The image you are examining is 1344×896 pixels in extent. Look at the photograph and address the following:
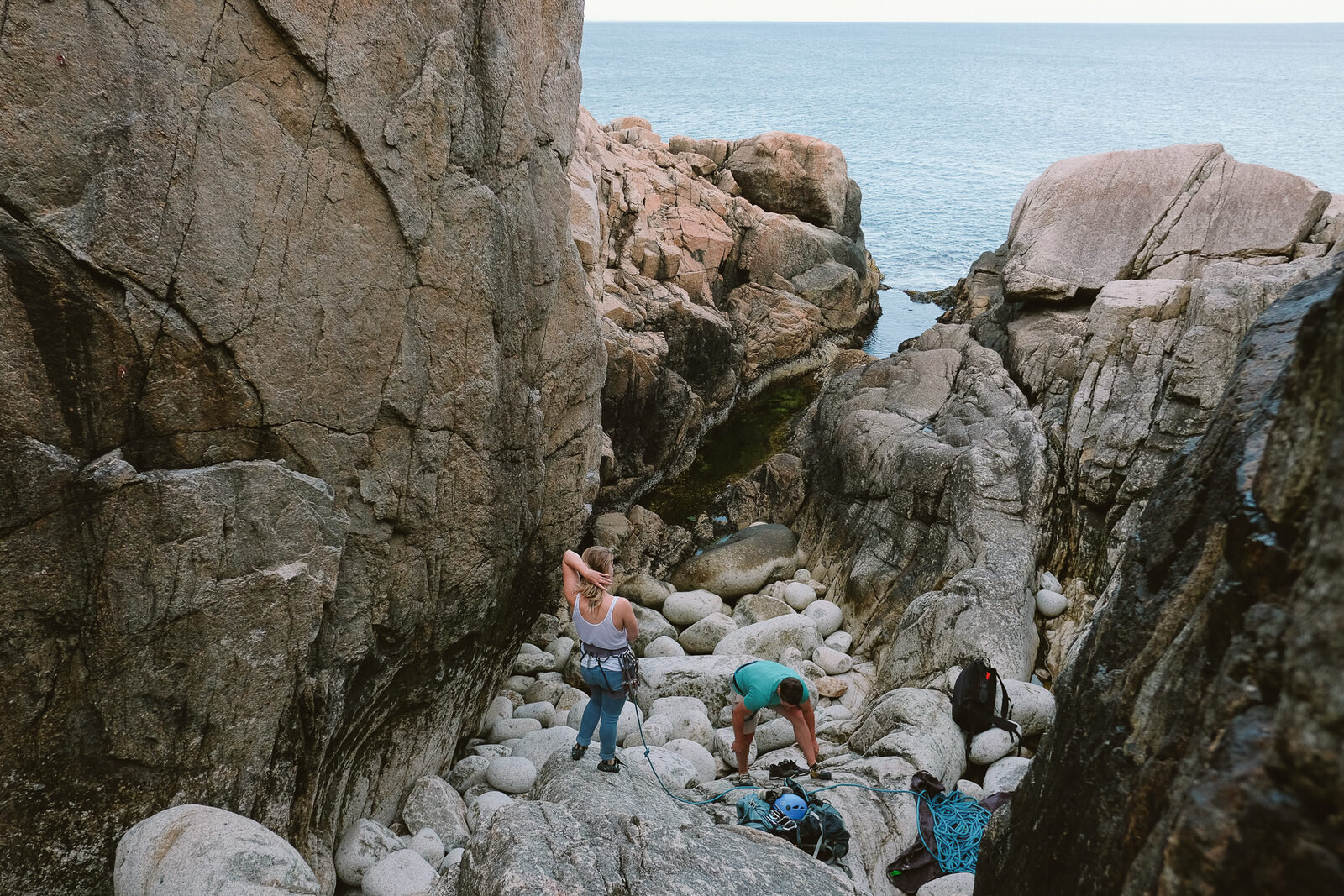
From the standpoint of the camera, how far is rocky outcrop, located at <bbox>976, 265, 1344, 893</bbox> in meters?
2.76

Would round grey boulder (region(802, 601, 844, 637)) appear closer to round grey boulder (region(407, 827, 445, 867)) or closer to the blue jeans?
the blue jeans

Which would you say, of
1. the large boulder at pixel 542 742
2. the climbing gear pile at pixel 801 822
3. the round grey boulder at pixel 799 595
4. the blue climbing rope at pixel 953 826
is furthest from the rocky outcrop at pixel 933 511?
the climbing gear pile at pixel 801 822

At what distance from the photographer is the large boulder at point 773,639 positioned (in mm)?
15062

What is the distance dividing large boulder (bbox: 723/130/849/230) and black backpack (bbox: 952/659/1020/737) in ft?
93.3

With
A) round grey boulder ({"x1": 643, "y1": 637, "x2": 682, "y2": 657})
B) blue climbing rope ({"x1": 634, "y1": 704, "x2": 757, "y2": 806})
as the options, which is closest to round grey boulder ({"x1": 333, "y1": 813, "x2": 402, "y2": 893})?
Result: blue climbing rope ({"x1": 634, "y1": 704, "x2": 757, "y2": 806})

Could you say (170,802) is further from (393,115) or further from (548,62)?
(548,62)

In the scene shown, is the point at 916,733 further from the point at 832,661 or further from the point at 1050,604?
the point at 1050,604

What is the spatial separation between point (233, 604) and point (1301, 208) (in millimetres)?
23279

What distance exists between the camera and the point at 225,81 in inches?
273

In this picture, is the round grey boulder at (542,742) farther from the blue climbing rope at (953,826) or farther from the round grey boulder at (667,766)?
the blue climbing rope at (953,826)

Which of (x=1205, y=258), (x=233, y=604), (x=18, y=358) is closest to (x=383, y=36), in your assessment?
(x=18, y=358)

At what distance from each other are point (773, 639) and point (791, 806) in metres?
7.42

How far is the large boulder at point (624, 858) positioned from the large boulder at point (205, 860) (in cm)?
124

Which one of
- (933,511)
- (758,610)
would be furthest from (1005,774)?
(758,610)
